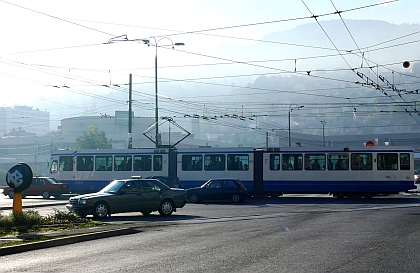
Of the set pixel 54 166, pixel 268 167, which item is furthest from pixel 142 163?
pixel 268 167

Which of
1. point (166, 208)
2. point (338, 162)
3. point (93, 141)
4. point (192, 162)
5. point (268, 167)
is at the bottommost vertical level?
point (166, 208)

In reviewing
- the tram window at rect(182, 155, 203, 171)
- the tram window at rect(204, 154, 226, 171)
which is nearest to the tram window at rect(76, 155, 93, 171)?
the tram window at rect(182, 155, 203, 171)

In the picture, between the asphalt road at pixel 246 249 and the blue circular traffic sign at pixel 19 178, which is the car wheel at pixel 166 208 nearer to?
the asphalt road at pixel 246 249

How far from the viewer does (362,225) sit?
1808cm

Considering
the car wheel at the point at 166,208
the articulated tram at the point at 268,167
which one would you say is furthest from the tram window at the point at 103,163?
the car wheel at the point at 166,208

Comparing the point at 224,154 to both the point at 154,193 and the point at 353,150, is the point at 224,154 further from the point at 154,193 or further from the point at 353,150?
the point at 154,193

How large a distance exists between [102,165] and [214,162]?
8268mm

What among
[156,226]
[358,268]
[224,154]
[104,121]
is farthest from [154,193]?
[104,121]

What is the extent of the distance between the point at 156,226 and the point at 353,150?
20762 millimetres

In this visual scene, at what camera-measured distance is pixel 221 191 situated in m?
33.1

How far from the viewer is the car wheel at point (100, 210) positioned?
2208cm

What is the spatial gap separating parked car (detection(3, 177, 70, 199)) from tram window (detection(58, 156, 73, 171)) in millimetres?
2966

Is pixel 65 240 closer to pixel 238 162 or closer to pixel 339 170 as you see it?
pixel 339 170

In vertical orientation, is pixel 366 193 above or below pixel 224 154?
below
